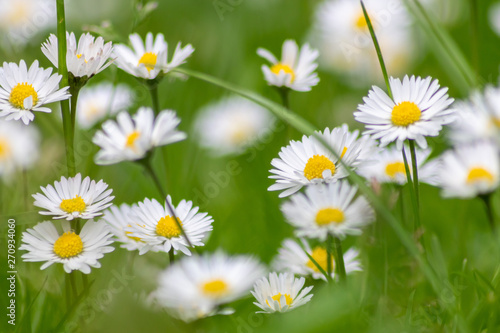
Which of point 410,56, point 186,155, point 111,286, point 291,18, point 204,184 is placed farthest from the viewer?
point 291,18

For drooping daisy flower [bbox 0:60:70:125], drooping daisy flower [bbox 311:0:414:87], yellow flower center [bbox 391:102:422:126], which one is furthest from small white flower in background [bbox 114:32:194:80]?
drooping daisy flower [bbox 311:0:414:87]

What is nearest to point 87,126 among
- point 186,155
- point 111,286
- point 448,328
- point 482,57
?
point 186,155

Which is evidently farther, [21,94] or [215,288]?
[21,94]

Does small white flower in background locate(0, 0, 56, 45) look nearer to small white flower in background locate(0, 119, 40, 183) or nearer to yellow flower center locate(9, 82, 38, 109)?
small white flower in background locate(0, 119, 40, 183)

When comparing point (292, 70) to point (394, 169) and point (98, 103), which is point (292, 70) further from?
point (98, 103)

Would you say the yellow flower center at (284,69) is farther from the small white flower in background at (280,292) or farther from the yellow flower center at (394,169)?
the small white flower in background at (280,292)

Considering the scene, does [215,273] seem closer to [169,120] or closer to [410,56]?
[169,120]

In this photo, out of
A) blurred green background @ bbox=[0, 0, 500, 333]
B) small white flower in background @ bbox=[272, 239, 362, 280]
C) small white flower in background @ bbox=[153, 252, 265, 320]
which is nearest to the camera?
small white flower in background @ bbox=[153, 252, 265, 320]

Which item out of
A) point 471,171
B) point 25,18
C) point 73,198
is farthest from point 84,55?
point 25,18
